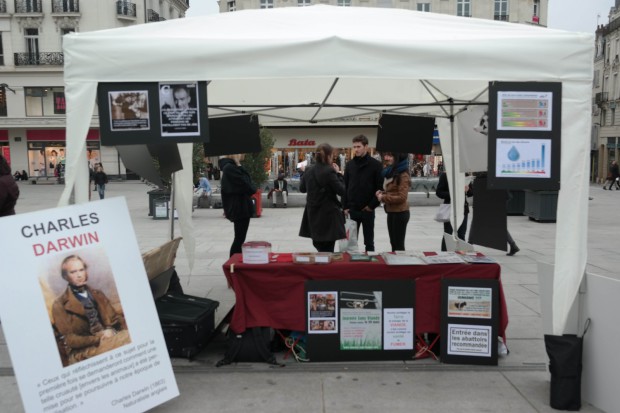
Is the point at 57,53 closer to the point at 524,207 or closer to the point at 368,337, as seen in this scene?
the point at 524,207

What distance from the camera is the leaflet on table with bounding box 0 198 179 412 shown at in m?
2.99

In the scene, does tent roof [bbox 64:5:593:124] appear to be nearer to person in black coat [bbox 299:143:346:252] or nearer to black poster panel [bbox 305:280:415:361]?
black poster panel [bbox 305:280:415:361]

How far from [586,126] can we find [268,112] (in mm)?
4117

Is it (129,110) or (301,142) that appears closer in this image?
(129,110)

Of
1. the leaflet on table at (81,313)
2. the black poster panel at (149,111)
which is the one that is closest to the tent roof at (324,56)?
the black poster panel at (149,111)

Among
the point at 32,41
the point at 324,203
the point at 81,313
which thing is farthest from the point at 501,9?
the point at 81,313

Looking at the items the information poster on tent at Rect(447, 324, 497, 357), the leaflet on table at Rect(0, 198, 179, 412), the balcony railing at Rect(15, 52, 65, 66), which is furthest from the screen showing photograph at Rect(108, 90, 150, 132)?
the balcony railing at Rect(15, 52, 65, 66)

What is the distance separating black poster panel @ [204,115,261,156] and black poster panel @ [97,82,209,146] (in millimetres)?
2895

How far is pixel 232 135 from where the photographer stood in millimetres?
6680

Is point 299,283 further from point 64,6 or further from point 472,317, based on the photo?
point 64,6

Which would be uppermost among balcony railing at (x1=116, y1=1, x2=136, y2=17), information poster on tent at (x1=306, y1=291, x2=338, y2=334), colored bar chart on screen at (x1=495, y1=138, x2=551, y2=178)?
balcony railing at (x1=116, y1=1, x2=136, y2=17)

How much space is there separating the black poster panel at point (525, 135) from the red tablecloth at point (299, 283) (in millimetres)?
1026

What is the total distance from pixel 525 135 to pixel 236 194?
4292 mm

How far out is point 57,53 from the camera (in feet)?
129
